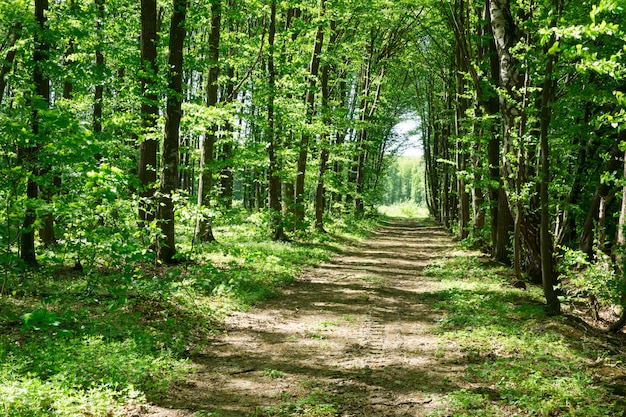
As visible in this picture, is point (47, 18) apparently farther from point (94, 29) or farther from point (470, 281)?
point (470, 281)

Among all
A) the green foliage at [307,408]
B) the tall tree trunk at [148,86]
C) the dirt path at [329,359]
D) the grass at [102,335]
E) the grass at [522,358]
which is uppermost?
the tall tree trunk at [148,86]

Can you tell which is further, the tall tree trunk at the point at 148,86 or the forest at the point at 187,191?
the tall tree trunk at the point at 148,86

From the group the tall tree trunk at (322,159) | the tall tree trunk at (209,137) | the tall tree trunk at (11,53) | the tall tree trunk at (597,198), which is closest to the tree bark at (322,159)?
the tall tree trunk at (322,159)

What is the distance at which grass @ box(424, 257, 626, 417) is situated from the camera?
16.3 feet

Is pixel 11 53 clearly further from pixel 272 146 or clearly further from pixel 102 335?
pixel 272 146

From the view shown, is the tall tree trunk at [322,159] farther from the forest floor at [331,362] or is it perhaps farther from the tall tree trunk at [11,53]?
the tall tree trunk at [11,53]

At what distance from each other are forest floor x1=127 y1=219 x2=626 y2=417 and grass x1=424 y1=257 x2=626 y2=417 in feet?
0.35

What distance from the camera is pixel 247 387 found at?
18.7ft

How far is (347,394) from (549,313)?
192 inches

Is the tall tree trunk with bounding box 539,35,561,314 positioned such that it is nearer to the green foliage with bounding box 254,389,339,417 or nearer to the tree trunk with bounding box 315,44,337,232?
the green foliage with bounding box 254,389,339,417

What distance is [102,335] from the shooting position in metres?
6.34

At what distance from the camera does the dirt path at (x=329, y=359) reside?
5.29m

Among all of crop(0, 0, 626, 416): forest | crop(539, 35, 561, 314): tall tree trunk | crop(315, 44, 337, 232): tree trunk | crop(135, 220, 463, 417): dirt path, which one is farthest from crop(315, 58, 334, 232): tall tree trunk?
crop(539, 35, 561, 314): tall tree trunk

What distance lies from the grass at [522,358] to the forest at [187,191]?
0.27 meters
